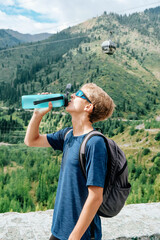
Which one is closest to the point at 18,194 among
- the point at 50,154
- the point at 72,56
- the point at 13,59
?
the point at 50,154

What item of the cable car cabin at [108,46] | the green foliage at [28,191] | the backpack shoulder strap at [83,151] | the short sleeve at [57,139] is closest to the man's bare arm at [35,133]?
the short sleeve at [57,139]

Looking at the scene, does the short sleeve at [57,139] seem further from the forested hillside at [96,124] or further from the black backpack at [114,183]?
the forested hillside at [96,124]

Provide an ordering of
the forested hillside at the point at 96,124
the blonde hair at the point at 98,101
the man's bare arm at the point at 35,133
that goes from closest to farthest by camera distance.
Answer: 1. the blonde hair at the point at 98,101
2. the man's bare arm at the point at 35,133
3. the forested hillside at the point at 96,124

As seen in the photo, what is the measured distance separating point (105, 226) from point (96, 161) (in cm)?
105

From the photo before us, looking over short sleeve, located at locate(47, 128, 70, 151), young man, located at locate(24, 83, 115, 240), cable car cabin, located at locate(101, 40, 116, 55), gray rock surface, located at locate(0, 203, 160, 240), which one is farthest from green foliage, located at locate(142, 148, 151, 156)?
young man, located at locate(24, 83, 115, 240)

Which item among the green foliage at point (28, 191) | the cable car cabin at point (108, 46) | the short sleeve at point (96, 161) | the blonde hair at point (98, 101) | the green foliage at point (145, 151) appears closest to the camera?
the short sleeve at point (96, 161)

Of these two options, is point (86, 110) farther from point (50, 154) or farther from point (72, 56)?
point (72, 56)

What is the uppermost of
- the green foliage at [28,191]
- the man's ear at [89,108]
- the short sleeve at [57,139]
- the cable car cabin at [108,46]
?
the cable car cabin at [108,46]

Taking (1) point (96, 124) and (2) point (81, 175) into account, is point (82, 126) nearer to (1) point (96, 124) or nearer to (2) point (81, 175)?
(2) point (81, 175)

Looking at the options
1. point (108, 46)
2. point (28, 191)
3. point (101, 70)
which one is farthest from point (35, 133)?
point (101, 70)

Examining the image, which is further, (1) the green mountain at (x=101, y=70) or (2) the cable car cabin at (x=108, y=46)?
(1) the green mountain at (x=101, y=70)

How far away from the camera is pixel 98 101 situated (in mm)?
959

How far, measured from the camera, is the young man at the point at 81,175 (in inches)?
32.4

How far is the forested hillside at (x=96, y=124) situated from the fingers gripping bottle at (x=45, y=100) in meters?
1.65
